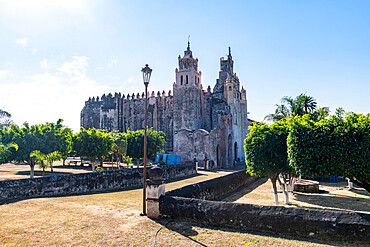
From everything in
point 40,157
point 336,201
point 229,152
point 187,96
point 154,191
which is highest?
point 187,96

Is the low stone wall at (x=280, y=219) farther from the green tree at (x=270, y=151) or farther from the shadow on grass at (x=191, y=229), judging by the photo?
the green tree at (x=270, y=151)

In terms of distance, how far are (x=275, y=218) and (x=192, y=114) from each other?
36.5m

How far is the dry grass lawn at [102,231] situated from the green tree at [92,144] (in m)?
17.0

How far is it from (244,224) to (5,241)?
20.2 ft

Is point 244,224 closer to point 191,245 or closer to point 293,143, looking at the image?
point 191,245

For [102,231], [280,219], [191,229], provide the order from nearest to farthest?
[280,219]
[102,231]
[191,229]

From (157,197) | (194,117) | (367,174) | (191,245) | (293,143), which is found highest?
(194,117)

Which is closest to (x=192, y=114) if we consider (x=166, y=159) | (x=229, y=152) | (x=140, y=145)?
(x=229, y=152)

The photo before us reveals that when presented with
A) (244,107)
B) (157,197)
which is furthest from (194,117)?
(157,197)

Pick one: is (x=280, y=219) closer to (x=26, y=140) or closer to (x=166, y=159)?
(x=26, y=140)

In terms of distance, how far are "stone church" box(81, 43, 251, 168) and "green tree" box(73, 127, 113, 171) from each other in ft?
46.9

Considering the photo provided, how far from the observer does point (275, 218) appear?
6.79 meters

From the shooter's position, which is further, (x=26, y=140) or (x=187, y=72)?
(x=187, y=72)

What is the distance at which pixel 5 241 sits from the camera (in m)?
6.04
